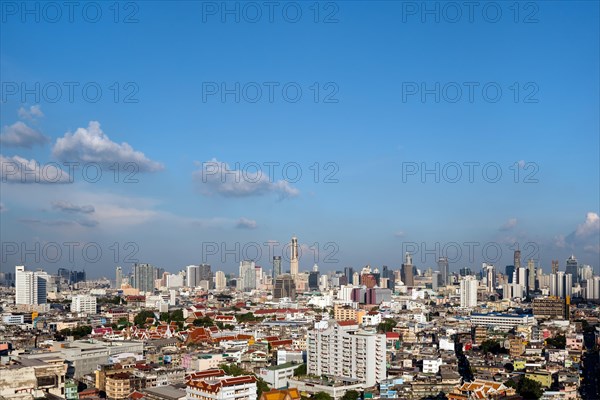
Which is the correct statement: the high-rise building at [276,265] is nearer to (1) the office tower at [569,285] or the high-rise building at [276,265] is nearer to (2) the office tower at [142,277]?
(2) the office tower at [142,277]

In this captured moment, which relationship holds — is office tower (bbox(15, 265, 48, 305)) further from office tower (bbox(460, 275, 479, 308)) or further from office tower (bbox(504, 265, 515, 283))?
office tower (bbox(504, 265, 515, 283))

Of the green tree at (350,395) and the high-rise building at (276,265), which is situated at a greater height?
the high-rise building at (276,265)

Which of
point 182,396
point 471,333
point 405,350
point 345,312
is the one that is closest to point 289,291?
point 345,312

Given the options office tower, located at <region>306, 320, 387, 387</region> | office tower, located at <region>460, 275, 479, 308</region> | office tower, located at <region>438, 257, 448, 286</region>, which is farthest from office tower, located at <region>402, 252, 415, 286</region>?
office tower, located at <region>306, 320, 387, 387</region>

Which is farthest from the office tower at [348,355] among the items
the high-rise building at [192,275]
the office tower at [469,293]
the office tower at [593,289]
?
the high-rise building at [192,275]

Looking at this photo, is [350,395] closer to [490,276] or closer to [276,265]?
[490,276]
